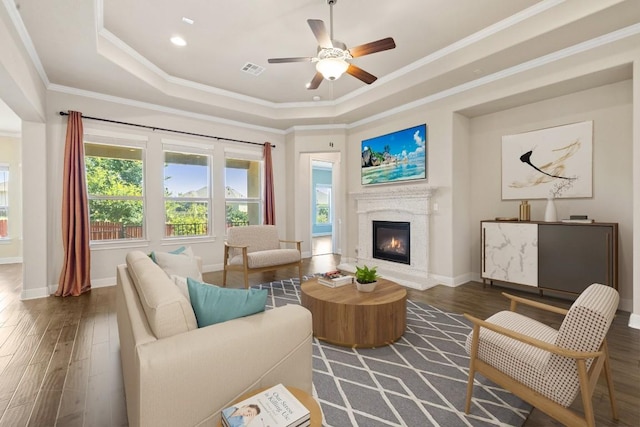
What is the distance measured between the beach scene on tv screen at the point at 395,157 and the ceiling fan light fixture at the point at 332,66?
Result: 2.34 meters

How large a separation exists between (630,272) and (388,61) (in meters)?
3.81

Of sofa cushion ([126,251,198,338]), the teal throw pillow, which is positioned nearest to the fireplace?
the teal throw pillow

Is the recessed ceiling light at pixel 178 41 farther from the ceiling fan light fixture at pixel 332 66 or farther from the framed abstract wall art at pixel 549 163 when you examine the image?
the framed abstract wall art at pixel 549 163

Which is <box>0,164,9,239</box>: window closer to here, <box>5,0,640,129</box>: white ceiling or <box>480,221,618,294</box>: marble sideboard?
<box>5,0,640,129</box>: white ceiling

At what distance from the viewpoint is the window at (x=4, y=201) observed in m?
6.35

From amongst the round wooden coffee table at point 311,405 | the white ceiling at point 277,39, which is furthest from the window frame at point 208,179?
the round wooden coffee table at point 311,405

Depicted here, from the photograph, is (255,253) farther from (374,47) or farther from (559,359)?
(559,359)

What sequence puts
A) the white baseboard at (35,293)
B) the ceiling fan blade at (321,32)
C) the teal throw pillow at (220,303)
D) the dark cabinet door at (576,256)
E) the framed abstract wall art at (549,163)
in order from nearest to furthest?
the teal throw pillow at (220,303)
the ceiling fan blade at (321,32)
the dark cabinet door at (576,256)
the framed abstract wall art at (549,163)
the white baseboard at (35,293)

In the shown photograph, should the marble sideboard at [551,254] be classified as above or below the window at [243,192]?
below

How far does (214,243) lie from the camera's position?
5508 mm

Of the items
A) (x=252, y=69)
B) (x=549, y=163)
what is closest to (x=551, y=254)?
(x=549, y=163)

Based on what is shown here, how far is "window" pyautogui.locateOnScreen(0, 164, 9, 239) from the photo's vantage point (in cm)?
635

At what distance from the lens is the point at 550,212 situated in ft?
11.8

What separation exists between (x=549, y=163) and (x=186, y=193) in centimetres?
565
